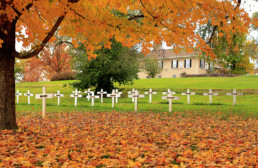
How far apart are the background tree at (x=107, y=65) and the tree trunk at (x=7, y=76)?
12.7 meters

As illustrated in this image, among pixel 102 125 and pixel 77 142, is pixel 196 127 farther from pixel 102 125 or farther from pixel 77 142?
pixel 77 142

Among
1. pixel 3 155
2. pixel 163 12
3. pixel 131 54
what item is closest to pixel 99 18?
pixel 163 12

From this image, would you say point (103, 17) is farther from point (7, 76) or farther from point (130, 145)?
point (130, 145)

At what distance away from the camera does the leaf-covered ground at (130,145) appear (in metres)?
4.86

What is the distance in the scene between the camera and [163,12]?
29.1 ft

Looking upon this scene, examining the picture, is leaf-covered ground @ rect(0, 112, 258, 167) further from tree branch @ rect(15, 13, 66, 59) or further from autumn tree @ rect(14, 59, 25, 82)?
autumn tree @ rect(14, 59, 25, 82)

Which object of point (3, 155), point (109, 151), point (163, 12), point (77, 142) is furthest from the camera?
point (163, 12)

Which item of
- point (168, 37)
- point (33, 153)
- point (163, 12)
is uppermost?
point (163, 12)

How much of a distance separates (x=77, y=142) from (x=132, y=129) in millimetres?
2219

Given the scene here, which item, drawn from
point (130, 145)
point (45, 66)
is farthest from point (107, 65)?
point (45, 66)

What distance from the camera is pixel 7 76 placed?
24.4ft

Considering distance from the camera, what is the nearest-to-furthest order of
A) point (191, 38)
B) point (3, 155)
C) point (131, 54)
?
point (3, 155) < point (191, 38) < point (131, 54)

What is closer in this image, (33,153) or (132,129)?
(33,153)

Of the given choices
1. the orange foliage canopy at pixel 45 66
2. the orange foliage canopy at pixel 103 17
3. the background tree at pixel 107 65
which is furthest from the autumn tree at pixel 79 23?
the orange foliage canopy at pixel 45 66
